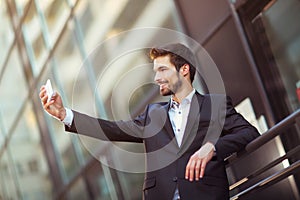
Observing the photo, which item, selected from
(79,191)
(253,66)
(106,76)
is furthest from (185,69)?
(79,191)

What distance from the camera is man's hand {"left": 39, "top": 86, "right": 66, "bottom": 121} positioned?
3045mm

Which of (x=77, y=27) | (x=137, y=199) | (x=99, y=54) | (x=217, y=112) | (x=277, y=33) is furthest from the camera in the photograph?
(x=77, y=27)

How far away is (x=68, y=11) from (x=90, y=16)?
97 centimetres

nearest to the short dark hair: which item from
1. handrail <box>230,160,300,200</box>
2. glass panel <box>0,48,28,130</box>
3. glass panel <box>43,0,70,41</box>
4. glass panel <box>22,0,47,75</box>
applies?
handrail <box>230,160,300,200</box>

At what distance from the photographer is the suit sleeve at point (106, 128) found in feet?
10.4

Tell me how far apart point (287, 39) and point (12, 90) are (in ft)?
29.3

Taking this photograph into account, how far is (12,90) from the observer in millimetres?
13328

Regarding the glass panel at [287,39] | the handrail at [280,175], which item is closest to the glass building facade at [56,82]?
the glass panel at [287,39]

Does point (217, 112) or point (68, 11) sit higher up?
point (68, 11)

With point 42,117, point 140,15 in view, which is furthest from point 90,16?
point 42,117

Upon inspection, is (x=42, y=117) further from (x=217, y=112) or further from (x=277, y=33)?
(x=217, y=112)

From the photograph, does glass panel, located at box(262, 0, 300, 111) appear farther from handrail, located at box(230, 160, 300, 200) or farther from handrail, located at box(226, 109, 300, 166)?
handrail, located at box(226, 109, 300, 166)

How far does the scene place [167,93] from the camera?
314 cm

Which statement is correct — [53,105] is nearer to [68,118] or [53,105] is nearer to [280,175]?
[68,118]
